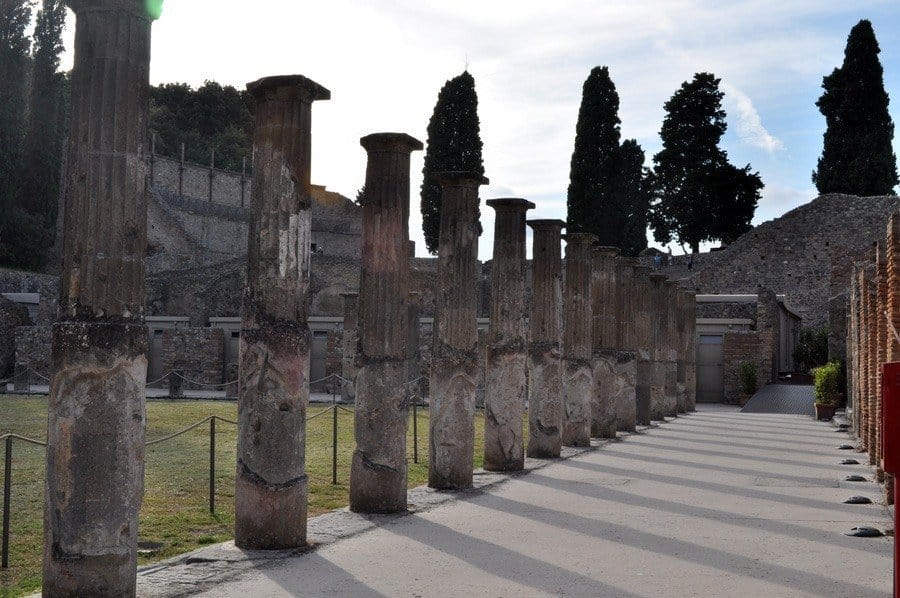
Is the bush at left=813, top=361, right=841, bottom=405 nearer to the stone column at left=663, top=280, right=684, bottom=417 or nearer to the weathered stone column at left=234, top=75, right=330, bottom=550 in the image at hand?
the stone column at left=663, top=280, right=684, bottom=417

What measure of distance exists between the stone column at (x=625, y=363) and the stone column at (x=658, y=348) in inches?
101

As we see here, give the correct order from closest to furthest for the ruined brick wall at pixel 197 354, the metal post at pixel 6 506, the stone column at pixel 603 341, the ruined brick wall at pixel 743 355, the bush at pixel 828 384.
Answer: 1. the metal post at pixel 6 506
2. the stone column at pixel 603 341
3. the bush at pixel 828 384
4. the ruined brick wall at pixel 743 355
5. the ruined brick wall at pixel 197 354

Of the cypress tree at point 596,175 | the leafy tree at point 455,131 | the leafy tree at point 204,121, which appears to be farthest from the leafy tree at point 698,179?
the leafy tree at point 204,121

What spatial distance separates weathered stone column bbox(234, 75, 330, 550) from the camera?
7430mm

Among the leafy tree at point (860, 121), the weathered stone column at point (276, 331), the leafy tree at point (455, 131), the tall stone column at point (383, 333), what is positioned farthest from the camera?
the leafy tree at point (860, 121)

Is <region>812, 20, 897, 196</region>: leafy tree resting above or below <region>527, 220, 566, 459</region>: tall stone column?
above

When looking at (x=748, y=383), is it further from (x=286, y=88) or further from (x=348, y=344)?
(x=286, y=88)

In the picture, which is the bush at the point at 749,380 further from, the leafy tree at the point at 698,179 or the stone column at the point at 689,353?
the leafy tree at the point at 698,179

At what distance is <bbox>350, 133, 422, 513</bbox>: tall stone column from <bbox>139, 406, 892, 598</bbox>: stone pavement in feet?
1.19

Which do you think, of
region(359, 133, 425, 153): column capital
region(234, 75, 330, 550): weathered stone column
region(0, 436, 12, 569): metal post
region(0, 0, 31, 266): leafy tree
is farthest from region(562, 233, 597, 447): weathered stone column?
region(0, 0, 31, 266): leafy tree

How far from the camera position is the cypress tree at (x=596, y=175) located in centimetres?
4409

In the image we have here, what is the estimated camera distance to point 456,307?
11203 mm

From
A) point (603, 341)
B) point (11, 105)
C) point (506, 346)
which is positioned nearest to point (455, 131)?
point (11, 105)

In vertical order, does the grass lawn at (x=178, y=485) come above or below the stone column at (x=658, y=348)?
below
